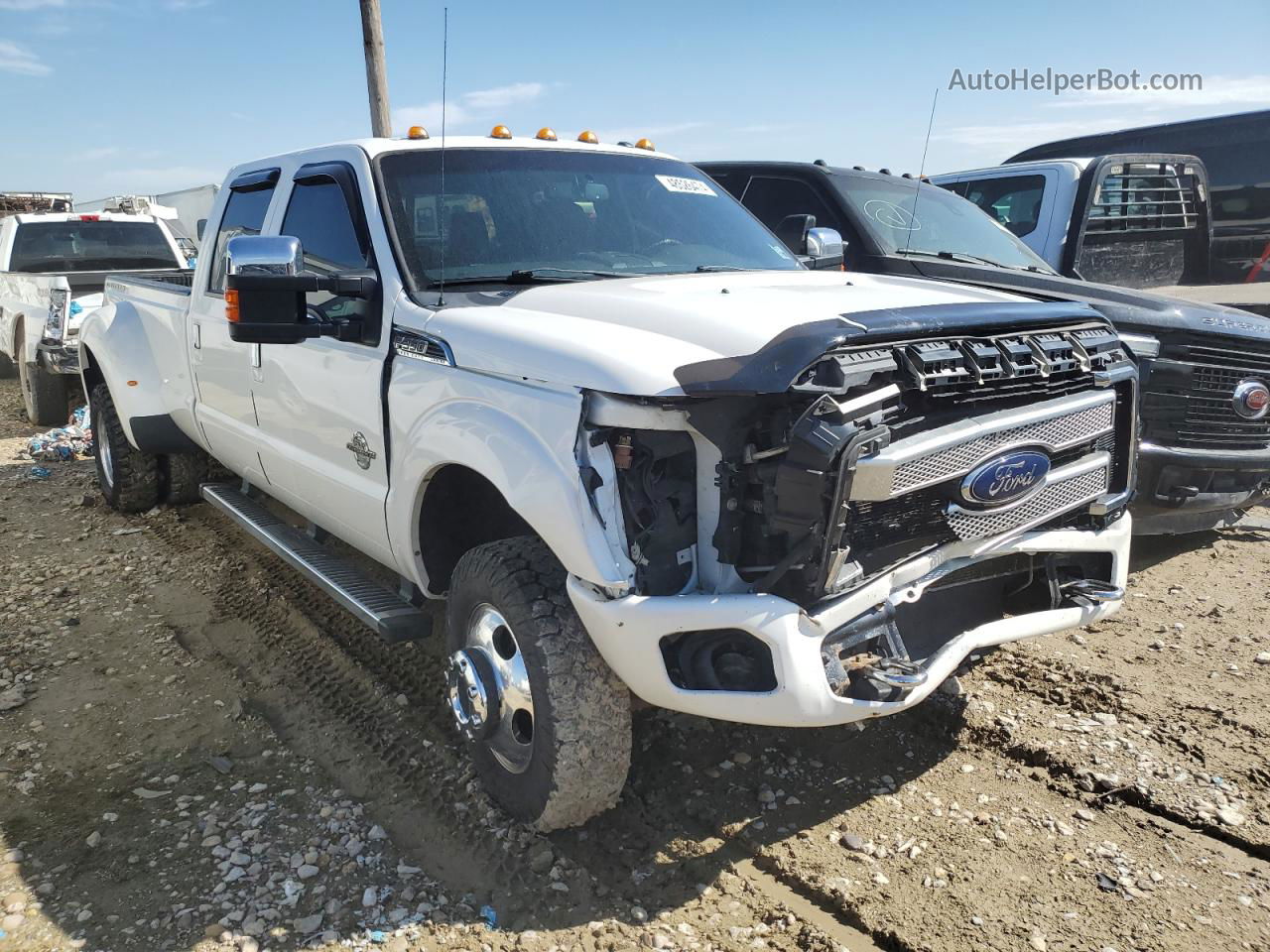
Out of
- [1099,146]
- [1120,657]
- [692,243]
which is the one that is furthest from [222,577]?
[1099,146]

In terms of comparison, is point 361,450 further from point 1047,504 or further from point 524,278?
point 1047,504

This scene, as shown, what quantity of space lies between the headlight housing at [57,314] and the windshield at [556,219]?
6526mm

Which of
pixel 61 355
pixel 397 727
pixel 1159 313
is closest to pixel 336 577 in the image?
pixel 397 727

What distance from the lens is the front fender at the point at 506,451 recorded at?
7.99 feet

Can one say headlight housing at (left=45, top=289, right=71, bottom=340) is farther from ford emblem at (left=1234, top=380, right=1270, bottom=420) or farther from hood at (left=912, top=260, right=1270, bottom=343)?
ford emblem at (left=1234, top=380, right=1270, bottom=420)

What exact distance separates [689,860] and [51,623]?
3.46 meters

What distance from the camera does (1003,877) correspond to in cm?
270

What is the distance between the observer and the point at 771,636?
233 centimetres

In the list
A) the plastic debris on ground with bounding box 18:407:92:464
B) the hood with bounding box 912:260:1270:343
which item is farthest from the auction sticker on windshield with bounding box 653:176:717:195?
the plastic debris on ground with bounding box 18:407:92:464

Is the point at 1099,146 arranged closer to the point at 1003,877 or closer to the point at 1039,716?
the point at 1039,716

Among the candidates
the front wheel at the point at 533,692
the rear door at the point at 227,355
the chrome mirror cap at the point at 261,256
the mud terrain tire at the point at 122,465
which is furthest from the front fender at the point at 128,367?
the front wheel at the point at 533,692

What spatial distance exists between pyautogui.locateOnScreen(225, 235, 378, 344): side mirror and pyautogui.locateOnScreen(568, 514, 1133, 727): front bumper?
1.23 meters

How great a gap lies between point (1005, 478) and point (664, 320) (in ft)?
3.33

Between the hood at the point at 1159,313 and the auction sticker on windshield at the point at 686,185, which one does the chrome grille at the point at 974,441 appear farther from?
the auction sticker on windshield at the point at 686,185
